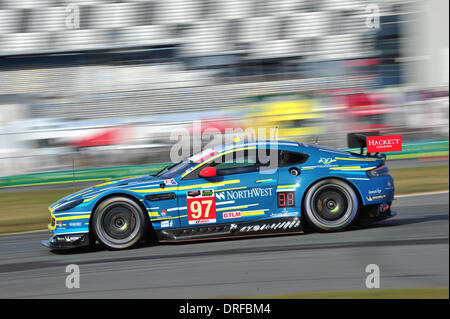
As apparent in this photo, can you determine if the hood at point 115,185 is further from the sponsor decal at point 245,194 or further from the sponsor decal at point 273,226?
the sponsor decal at point 273,226

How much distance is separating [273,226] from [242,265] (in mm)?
1080

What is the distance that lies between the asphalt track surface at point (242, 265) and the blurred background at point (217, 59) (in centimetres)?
789

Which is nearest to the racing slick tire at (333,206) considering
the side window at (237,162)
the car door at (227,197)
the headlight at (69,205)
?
the car door at (227,197)

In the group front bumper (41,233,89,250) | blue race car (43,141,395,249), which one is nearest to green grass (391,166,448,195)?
blue race car (43,141,395,249)

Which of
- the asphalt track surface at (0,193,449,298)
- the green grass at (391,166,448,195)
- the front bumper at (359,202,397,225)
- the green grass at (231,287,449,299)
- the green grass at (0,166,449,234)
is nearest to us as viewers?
the green grass at (231,287,449,299)

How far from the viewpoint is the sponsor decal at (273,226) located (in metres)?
6.55

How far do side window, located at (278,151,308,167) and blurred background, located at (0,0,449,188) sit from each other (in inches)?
292

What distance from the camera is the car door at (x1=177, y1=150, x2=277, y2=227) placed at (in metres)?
6.49

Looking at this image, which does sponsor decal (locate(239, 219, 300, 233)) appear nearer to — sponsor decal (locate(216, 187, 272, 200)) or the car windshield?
sponsor decal (locate(216, 187, 272, 200))

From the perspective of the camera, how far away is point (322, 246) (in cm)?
611

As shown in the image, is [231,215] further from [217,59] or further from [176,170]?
[217,59]

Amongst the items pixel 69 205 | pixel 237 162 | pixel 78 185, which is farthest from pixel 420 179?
pixel 78 185

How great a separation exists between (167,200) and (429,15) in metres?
18.4
